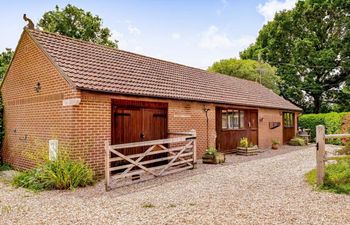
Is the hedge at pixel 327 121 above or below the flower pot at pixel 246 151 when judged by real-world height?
above

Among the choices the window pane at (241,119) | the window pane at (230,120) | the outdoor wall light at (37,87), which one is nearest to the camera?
the outdoor wall light at (37,87)

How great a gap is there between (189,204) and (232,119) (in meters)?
10.2

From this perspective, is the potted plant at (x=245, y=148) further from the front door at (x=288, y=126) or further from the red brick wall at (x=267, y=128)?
the front door at (x=288, y=126)

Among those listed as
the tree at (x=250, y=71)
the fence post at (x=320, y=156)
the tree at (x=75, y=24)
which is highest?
the tree at (x=75, y=24)

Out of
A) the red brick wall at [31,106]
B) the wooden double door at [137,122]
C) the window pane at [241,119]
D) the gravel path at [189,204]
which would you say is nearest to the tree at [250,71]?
the window pane at [241,119]

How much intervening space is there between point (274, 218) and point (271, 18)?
3761 centimetres

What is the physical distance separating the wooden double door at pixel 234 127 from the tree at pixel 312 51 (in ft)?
63.2

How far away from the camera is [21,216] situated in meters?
5.75

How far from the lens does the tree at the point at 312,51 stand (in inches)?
1264

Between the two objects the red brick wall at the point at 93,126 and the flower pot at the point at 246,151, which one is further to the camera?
the flower pot at the point at 246,151

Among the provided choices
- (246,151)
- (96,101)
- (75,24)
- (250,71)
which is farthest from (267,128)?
(75,24)

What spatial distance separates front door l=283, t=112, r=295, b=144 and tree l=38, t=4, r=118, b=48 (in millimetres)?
21297

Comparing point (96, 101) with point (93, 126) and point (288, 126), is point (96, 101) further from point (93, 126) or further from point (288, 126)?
point (288, 126)

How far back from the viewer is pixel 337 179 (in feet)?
25.3
